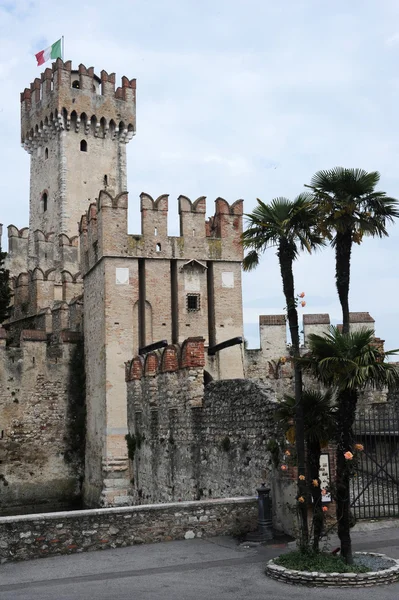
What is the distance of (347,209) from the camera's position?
12.0m

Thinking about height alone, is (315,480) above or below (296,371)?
below

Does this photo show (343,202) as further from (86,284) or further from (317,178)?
(86,284)

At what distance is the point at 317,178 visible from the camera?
40.2ft

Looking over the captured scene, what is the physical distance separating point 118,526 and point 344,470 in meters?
4.44

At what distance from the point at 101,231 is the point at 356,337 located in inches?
660

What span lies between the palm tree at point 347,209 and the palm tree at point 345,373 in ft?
3.76

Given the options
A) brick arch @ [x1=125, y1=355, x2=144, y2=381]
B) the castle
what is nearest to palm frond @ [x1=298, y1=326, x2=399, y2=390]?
the castle

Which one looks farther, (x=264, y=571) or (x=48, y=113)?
(x=48, y=113)

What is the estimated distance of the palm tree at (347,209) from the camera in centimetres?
1212

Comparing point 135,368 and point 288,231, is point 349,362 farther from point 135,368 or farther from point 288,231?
point 135,368

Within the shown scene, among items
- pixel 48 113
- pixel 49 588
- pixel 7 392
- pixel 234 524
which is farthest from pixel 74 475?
pixel 48 113

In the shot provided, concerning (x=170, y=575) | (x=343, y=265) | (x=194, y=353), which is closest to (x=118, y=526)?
(x=170, y=575)

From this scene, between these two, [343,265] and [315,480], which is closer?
[315,480]

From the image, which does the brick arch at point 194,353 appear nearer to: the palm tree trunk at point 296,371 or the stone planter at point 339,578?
the palm tree trunk at point 296,371
